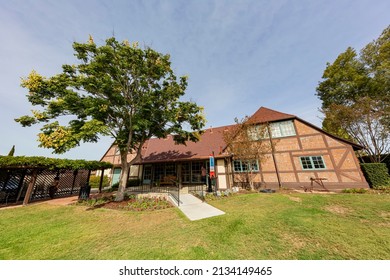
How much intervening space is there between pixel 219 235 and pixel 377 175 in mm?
14549

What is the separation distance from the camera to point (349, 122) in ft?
44.9

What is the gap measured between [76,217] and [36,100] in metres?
8.00

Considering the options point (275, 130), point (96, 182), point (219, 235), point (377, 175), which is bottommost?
point (219, 235)

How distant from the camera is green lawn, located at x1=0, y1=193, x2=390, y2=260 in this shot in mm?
3785

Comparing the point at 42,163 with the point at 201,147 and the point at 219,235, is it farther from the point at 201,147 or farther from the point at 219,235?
the point at 219,235

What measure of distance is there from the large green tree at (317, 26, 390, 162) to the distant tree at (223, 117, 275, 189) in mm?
7933

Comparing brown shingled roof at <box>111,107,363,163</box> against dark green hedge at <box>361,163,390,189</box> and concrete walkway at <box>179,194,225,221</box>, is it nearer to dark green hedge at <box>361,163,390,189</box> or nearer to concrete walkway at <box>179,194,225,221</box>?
dark green hedge at <box>361,163,390,189</box>

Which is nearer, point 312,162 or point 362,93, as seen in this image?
point 312,162

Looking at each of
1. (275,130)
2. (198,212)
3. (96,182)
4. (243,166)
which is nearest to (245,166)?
(243,166)

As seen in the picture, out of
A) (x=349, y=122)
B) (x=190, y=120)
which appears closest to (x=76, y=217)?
(x=190, y=120)

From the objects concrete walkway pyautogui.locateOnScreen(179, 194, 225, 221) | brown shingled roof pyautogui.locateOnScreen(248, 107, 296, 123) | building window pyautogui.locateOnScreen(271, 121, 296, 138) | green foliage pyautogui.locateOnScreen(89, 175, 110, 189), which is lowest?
concrete walkway pyautogui.locateOnScreen(179, 194, 225, 221)

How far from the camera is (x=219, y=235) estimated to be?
4742mm

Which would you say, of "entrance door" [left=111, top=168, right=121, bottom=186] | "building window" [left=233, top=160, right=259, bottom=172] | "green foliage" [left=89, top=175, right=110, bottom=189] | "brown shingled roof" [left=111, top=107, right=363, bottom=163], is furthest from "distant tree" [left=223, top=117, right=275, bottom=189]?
"green foliage" [left=89, top=175, right=110, bottom=189]

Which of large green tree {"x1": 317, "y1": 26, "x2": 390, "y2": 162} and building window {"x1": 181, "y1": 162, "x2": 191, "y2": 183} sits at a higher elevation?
large green tree {"x1": 317, "y1": 26, "x2": 390, "y2": 162}
